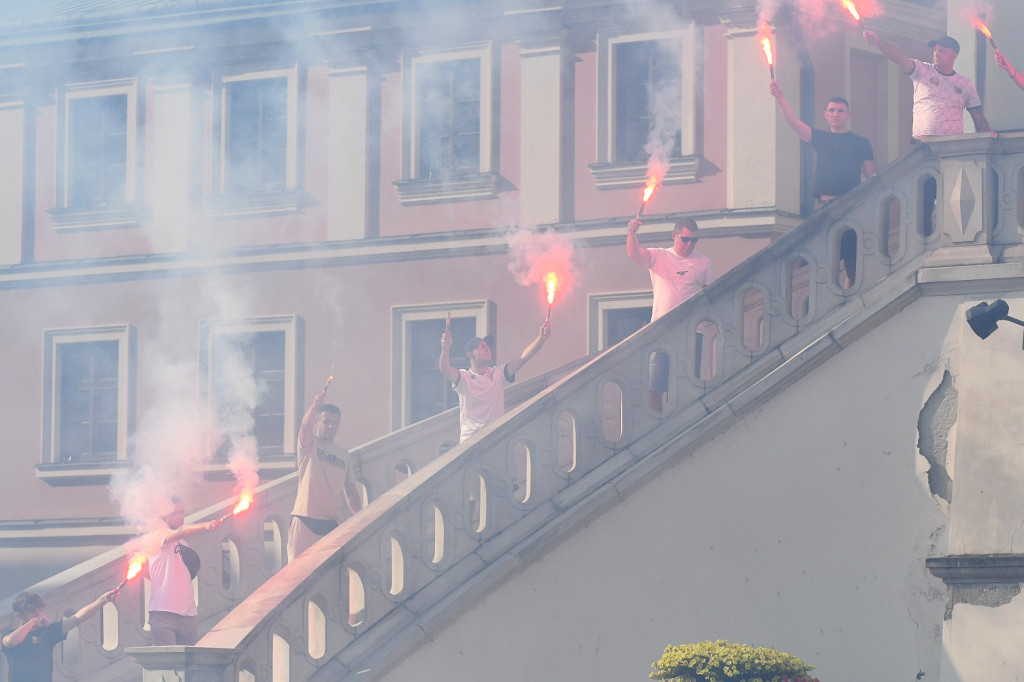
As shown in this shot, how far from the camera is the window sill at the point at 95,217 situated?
24.4 meters

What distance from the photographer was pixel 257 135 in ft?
78.6

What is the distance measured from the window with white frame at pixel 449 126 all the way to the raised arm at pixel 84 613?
853cm

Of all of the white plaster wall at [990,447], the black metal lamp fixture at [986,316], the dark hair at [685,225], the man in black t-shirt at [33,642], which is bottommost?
the man in black t-shirt at [33,642]

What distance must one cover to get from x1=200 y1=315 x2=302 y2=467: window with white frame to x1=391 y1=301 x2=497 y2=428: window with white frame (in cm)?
147

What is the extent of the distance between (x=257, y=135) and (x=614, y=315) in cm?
533

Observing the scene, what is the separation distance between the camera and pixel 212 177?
2402 centimetres

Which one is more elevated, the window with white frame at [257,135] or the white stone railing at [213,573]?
the window with white frame at [257,135]

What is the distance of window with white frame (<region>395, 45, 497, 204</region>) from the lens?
2275 cm

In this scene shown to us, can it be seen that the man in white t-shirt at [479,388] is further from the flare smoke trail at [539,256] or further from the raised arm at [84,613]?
the flare smoke trail at [539,256]

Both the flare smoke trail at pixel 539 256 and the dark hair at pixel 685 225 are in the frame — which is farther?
the flare smoke trail at pixel 539 256

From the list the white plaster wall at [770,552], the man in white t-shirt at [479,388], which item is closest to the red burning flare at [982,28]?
the white plaster wall at [770,552]

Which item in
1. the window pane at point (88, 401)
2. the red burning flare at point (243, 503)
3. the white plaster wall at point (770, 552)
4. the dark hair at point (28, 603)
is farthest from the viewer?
the window pane at point (88, 401)

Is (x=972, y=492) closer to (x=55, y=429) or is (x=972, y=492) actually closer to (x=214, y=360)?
(x=214, y=360)

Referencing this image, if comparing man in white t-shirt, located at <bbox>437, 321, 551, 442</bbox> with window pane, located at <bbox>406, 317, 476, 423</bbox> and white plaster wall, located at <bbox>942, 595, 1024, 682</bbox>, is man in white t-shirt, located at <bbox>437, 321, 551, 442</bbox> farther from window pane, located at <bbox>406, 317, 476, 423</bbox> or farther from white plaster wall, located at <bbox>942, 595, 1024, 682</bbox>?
window pane, located at <bbox>406, 317, 476, 423</bbox>
